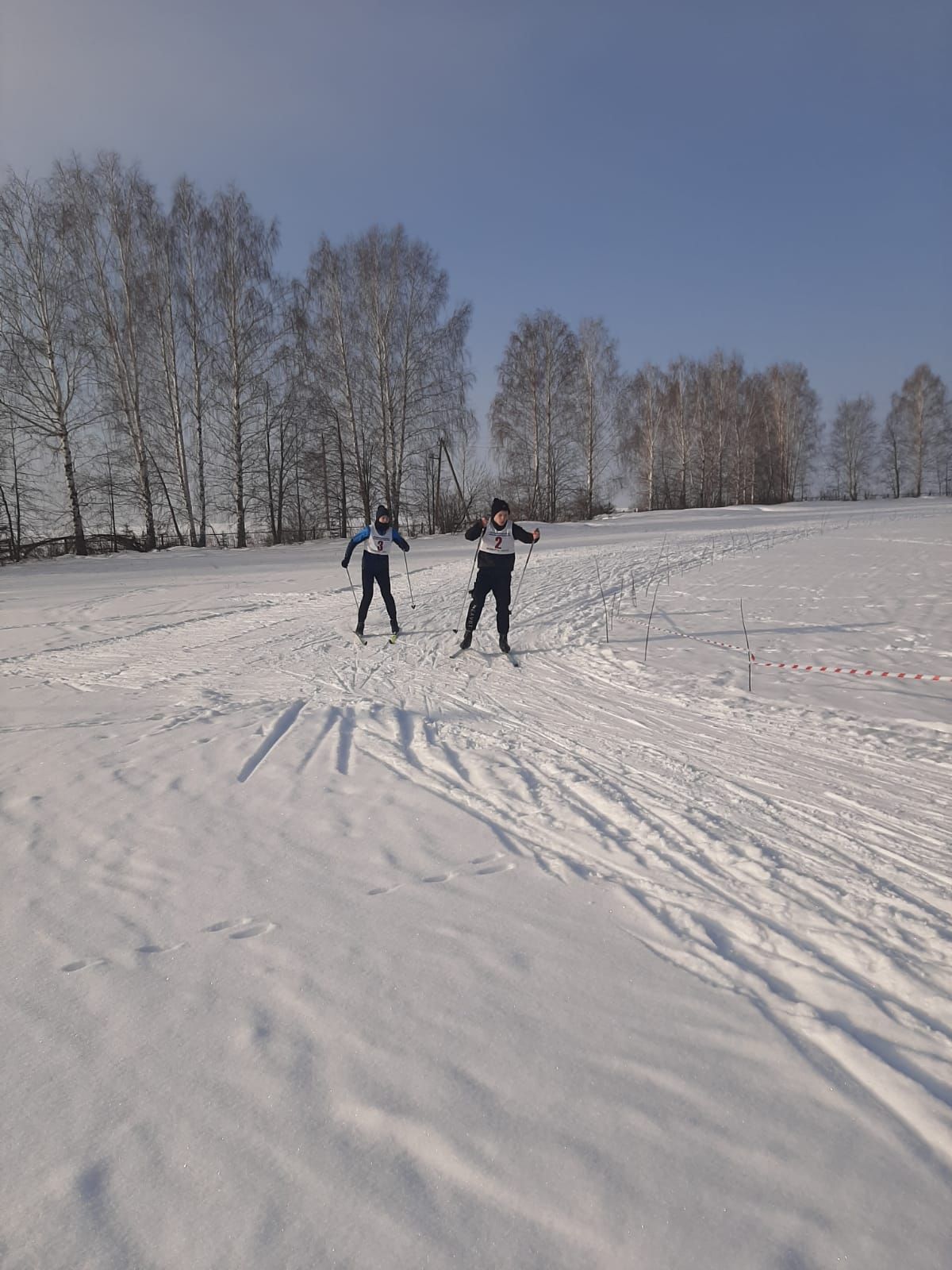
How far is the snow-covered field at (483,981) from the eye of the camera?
177 cm

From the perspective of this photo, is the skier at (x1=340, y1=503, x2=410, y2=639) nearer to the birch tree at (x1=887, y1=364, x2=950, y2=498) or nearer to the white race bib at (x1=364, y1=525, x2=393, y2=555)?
the white race bib at (x1=364, y1=525, x2=393, y2=555)

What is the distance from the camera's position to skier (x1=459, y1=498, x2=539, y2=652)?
25.7ft

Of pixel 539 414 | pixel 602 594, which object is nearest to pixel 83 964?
pixel 602 594

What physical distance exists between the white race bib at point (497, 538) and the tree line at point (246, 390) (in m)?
15.9

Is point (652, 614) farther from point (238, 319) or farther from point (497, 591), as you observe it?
point (238, 319)

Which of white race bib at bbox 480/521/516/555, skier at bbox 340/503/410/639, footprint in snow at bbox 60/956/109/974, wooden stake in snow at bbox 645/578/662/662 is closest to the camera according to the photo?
footprint in snow at bbox 60/956/109/974

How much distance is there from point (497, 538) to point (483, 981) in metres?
5.82

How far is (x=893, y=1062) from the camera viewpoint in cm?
216

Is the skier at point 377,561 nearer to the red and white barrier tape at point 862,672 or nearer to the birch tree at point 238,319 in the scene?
the red and white barrier tape at point 862,672

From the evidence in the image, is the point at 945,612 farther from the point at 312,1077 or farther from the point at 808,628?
the point at 312,1077

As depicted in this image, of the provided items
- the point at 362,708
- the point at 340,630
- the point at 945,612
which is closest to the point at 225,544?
the point at 340,630

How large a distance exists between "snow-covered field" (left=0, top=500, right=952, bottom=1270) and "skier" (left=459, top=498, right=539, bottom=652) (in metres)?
1.99

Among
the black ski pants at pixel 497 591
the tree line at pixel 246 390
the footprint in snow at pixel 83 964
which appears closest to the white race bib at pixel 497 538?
the black ski pants at pixel 497 591

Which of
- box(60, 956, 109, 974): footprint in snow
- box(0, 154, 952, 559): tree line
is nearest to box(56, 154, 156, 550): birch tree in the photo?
box(0, 154, 952, 559): tree line
